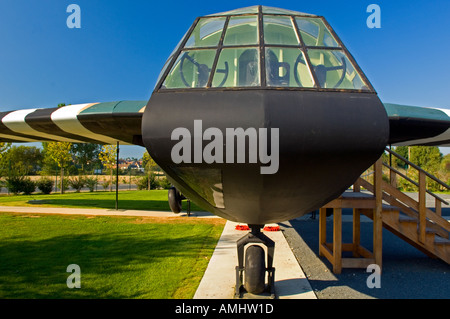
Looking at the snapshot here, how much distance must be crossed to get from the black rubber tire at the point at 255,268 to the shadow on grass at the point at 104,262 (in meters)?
1.42

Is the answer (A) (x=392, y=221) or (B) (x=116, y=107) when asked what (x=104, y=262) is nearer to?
(B) (x=116, y=107)

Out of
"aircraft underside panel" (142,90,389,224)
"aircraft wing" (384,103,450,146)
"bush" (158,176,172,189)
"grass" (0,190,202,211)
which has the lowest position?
"bush" (158,176,172,189)

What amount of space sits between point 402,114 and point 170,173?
3.34m

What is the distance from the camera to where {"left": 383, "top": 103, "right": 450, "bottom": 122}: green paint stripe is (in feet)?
11.9

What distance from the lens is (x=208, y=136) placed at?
1519 millimetres

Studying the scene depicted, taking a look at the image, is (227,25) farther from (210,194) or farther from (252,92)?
(210,194)

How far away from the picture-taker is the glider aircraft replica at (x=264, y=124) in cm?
151

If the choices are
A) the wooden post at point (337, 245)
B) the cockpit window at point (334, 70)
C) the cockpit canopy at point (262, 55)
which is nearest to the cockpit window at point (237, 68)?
the cockpit canopy at point (262, 55)

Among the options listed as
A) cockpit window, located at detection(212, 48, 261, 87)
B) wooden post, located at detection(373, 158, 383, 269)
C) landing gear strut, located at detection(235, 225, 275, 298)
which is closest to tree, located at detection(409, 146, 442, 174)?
wooden post, located at detection(373, 158, 383, 269)

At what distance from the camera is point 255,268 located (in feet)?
12.5

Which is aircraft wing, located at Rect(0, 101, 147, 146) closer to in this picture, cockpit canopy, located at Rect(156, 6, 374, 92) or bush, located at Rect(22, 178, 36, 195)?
cockpit canopy, located at Rect(156, 6, 374, 92)

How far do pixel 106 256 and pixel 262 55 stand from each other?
239 inches

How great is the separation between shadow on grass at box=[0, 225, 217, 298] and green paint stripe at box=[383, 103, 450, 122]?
170 inches
